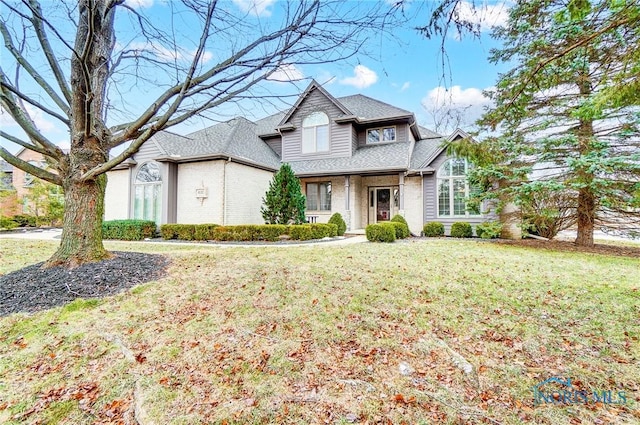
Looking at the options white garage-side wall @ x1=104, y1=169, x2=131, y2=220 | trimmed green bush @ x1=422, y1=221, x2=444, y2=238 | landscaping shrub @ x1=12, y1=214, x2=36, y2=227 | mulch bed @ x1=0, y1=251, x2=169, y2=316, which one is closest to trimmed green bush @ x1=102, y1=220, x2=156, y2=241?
white garage-side wall @ x1=104, y1=169, x2=131, y2=220

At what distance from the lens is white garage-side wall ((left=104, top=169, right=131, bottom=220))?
50.0 ft

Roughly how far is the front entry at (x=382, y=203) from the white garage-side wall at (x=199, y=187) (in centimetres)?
827

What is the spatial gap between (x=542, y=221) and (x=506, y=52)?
6.41m

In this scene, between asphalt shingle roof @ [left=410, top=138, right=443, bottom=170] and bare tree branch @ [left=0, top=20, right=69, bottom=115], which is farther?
asphalt shingle roof @ [left=410, top=138, right=443, bottom=170]

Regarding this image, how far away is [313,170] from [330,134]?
2245 millimetres

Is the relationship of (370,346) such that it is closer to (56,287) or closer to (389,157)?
(56,287)

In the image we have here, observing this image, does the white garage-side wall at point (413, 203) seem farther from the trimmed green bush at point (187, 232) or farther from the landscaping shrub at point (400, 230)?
the trimmed green bush at point (187, 232)

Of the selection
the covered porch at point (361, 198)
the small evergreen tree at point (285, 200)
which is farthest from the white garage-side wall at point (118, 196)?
the covered porch at point (361, 198)

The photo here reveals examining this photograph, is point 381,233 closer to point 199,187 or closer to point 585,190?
point 585,190

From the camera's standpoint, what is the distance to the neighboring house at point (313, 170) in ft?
43.8

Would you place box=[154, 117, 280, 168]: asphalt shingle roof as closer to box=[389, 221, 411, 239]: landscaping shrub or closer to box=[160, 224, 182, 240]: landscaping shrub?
box=[160, 224, 182, 240]: landscaping shrub

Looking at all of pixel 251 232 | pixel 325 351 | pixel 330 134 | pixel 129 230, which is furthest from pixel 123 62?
pixel 330 134

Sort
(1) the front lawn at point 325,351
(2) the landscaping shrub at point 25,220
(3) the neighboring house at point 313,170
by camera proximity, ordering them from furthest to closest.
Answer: (2) the landscaping shrub at point 25,220, (3) the neighboring house at point 313,170, (1) the front lawn at point 325,351

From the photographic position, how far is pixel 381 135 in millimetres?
16062
